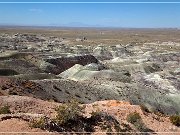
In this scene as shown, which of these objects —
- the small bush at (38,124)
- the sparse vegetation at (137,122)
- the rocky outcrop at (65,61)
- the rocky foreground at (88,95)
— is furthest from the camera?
the rocky outcrop at (65,61)

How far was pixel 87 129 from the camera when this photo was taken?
17.9m

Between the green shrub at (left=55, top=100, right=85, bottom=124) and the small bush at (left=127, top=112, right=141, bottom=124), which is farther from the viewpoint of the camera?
the small bush at (left=127, top=112, right=141, bottom=124)

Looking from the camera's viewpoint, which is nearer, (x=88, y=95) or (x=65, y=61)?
(x=88, y=95)

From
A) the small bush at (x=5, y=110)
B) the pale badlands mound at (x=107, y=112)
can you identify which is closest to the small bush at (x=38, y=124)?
the pale badlands mound at (x=107, y=112)

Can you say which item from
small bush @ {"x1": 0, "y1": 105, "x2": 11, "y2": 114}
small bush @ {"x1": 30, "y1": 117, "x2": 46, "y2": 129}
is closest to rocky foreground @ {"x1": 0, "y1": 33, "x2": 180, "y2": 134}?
small bush @ {"x1": 30, "y1": 117, "x2": 46, "y2": 129}

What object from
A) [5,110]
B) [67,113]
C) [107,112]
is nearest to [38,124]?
[67,113]

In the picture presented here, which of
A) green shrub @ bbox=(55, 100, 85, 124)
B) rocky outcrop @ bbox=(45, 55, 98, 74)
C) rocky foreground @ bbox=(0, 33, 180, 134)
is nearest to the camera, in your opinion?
green shrub @ bbox=(55, 100, 85, 124)

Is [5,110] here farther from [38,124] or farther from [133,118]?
[133,118]

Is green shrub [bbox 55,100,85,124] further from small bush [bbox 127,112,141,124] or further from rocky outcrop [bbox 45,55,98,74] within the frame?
rocky outcrop [bbox 45,55,98,74]

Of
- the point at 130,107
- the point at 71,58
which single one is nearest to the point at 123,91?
the point at 130,107

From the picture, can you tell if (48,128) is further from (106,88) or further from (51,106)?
(106,88)

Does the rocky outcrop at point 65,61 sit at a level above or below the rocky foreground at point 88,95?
below

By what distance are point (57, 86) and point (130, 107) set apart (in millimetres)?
16698

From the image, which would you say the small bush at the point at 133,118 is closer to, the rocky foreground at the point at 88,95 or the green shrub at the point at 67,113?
the rocky foreground at the point at 88,95
